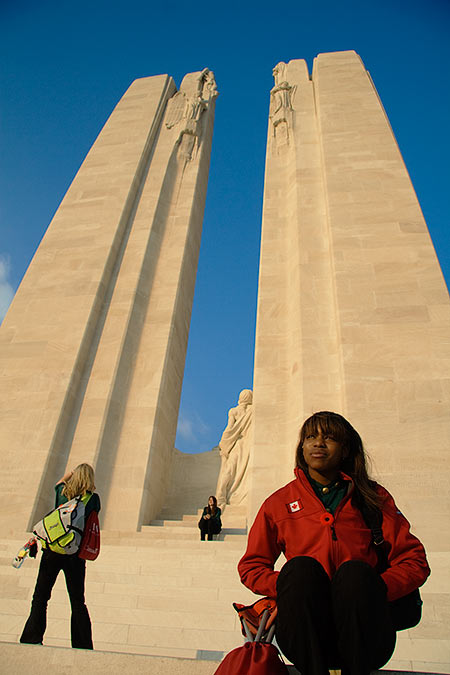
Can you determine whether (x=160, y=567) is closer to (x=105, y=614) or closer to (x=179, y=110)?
(x=105, y=614)

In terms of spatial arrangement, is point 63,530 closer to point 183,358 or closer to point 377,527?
point 377,527

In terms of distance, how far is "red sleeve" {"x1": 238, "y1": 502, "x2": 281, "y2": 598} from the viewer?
1.74 meters

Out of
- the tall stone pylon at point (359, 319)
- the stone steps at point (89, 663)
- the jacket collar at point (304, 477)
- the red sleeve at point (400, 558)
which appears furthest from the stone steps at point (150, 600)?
the red sleeve at point (400, 558)

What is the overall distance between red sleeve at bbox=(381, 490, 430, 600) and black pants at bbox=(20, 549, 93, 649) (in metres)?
2.05

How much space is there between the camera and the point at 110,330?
32.0 feet

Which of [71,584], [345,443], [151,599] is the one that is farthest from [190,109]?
[345,443]

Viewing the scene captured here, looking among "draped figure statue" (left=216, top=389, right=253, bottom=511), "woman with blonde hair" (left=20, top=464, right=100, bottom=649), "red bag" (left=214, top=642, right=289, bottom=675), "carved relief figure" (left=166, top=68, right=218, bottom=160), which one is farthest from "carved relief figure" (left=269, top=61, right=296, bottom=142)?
"red bag" (left=214, top=642, right=289, bottom=675)

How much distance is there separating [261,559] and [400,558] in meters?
0.52

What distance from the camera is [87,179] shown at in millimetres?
12328

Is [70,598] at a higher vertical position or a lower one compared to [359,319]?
lower

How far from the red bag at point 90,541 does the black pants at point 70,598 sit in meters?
0.07

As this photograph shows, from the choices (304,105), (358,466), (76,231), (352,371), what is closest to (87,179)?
(76,231)

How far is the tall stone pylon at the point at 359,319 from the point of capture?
21.1ft

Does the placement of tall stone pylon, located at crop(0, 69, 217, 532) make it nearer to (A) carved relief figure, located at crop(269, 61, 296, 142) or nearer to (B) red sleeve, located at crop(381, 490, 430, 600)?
(A) carved relief figure, located at crop(269, 61, 296, 142)
